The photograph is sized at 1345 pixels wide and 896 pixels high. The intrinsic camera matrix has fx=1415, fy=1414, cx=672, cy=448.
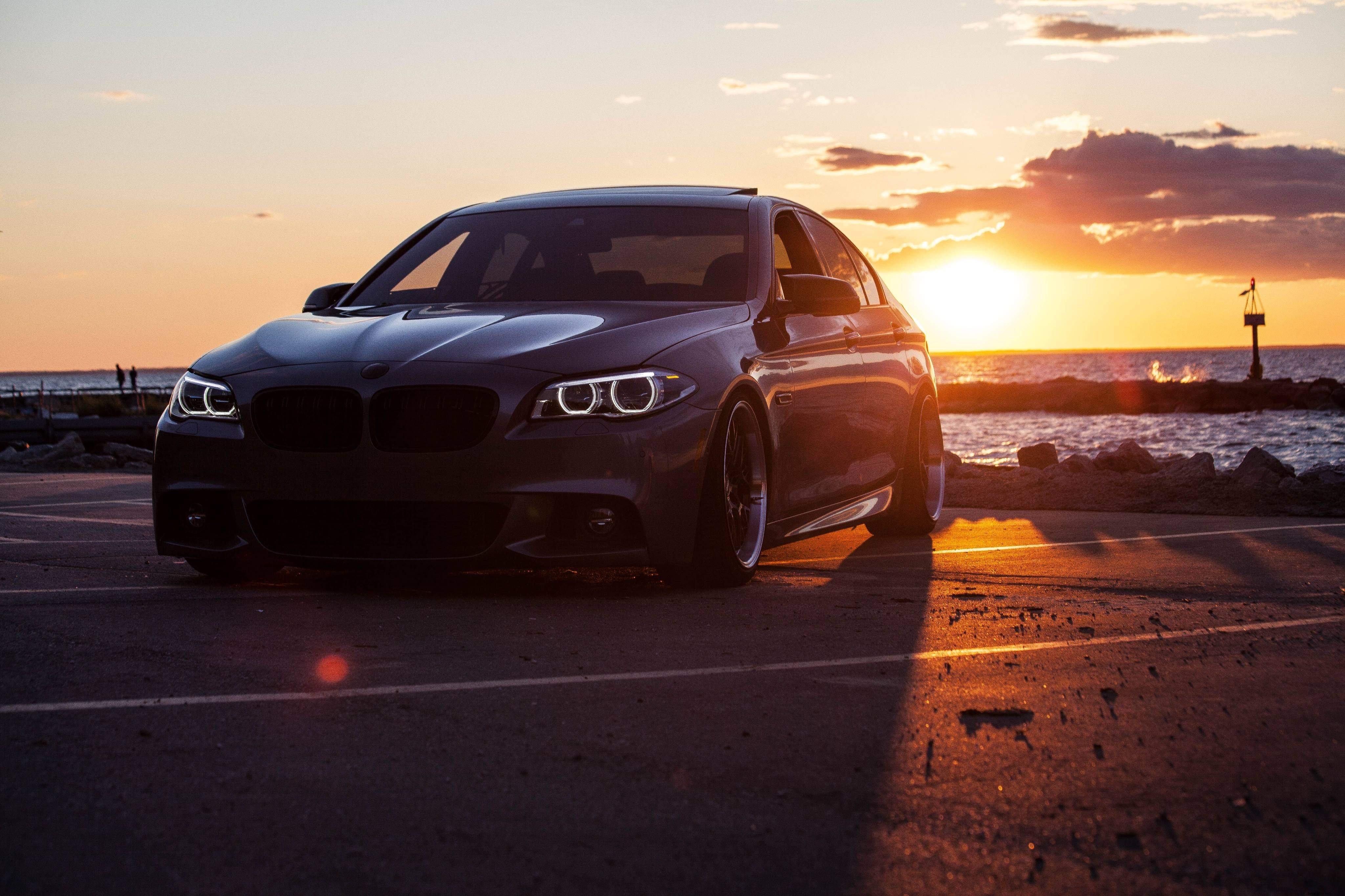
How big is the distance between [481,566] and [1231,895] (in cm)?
328

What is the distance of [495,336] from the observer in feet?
16.9

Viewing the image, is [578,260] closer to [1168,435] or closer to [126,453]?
[126,453]

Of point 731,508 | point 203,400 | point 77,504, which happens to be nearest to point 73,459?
point 77,504

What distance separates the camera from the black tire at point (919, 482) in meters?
7.77

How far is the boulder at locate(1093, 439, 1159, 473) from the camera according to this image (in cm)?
1305

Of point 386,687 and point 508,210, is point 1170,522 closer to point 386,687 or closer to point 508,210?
point 508,210

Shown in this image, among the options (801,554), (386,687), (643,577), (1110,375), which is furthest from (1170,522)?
(1110,375)

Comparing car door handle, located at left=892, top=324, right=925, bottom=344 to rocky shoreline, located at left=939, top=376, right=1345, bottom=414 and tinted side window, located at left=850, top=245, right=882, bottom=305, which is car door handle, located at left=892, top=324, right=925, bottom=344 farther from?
rocky shoreline, located at left=939, top=376, right=1345, bottom=414

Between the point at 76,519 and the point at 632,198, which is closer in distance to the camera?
the point at 632,198

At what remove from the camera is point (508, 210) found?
6.83 metres

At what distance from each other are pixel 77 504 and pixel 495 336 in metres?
6.43

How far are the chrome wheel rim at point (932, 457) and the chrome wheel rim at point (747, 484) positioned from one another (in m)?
2.51

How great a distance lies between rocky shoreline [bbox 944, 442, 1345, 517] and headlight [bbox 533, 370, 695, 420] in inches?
189

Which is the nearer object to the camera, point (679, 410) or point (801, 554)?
point (679, 410)
